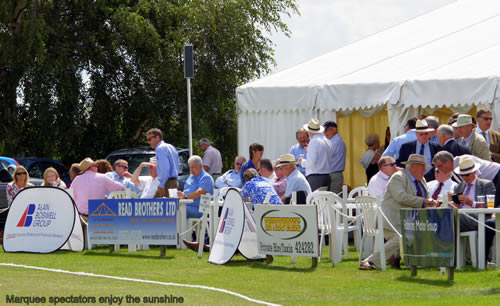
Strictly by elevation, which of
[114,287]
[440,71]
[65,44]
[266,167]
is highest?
[65,44]

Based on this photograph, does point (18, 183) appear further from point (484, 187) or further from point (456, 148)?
point (484, 187)

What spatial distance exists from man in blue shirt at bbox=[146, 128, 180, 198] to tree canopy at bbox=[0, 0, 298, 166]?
37.4 ft

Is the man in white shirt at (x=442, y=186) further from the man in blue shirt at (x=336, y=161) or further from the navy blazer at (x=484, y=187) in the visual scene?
the man in blue shirt at (x=336, y=161)

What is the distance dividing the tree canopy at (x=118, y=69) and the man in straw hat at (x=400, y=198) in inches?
647

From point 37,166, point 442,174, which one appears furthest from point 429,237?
point 37,166

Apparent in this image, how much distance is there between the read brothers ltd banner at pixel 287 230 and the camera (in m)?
12.2

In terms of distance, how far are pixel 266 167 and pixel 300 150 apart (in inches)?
128

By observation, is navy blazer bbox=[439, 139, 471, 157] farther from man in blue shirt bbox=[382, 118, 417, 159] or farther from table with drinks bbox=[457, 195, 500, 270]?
table with drinks bbox=[457, 195, 500, 270]

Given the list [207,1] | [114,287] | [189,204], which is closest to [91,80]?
[207,1]

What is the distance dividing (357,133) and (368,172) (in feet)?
5.61

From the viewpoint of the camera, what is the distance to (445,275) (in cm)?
1109

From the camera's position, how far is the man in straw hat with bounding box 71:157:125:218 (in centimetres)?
1641

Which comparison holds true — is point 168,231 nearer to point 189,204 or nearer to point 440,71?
point 189,204

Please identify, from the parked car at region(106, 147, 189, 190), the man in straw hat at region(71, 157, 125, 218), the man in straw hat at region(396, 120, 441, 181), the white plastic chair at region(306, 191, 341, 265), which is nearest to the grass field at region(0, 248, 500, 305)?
the white plastic chair at region(306, 191, 341, 265)
